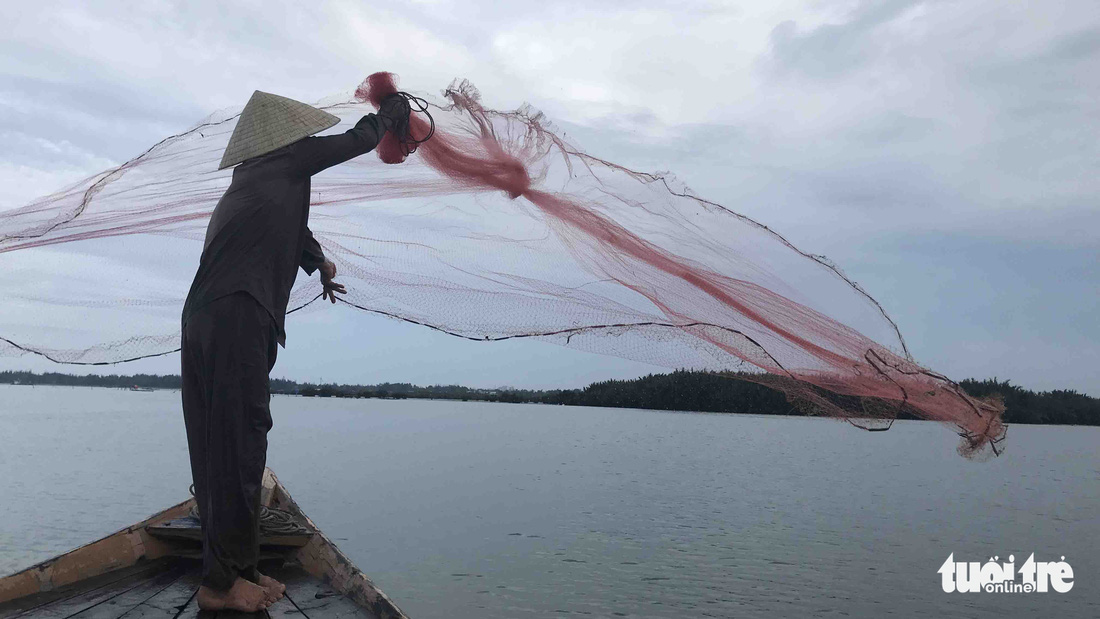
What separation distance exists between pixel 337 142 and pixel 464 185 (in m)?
1.83

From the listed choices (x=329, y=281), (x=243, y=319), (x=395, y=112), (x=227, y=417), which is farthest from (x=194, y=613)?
(x=395, y=112)

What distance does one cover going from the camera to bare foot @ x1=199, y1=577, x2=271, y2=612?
3.79 meters

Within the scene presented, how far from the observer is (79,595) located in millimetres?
4277

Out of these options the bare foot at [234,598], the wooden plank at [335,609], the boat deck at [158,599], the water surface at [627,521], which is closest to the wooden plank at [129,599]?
the boat deck at [158,599]

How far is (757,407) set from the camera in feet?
74.9

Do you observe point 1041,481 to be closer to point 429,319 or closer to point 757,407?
point 757,407

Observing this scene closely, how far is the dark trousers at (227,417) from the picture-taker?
359cm

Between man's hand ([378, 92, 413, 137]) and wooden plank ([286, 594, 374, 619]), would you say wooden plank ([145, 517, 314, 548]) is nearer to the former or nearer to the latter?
wooden plank ([286, 594, 374, 619])

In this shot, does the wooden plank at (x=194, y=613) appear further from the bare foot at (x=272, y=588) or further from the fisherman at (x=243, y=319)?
the bare foot at (x=272, y=588)

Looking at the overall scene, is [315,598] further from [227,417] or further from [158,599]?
[227,417]

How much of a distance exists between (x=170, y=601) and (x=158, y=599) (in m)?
0.10

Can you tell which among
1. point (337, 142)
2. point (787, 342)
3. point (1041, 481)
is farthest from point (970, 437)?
point (1041, 481)

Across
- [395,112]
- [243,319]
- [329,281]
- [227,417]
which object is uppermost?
[395,112]

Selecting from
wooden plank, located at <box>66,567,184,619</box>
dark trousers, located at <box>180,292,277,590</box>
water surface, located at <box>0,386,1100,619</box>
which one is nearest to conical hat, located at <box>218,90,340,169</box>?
dark trousers, located at <box>180,292,277,590</box>
